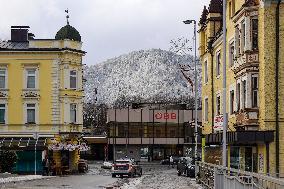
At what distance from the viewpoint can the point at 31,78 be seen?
53094 millimetres

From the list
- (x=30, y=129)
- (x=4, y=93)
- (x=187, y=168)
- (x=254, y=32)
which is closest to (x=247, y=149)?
(x=254, y=32)

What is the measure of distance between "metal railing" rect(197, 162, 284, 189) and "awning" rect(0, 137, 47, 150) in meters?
23.6

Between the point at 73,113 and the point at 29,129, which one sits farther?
the point at 73,113

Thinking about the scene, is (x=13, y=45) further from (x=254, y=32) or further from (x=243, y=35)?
(x=254, y=32)

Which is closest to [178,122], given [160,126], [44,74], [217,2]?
[160,126]

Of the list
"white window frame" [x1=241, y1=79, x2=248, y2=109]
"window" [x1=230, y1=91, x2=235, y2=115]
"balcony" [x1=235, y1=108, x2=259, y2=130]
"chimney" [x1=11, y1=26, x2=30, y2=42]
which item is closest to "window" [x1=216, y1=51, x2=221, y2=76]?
"window" [x1=230, y1=91, x2=235, y2=115]

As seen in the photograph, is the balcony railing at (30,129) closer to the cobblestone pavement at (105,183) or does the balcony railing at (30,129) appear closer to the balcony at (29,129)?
the balcony at (29,129)

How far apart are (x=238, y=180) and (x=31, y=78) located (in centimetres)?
3783

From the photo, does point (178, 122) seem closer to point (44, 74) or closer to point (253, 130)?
point (44, 74)

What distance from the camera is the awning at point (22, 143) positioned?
51812 millimetres

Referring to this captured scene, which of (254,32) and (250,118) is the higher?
(254,32)

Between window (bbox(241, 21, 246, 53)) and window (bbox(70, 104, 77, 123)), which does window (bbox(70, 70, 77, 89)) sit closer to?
window (bbox(70, 104, 77, 123))

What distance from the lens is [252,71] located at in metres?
30.0

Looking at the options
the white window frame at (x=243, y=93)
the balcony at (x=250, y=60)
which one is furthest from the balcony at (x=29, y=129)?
the balcony at (x=250, y=60)
